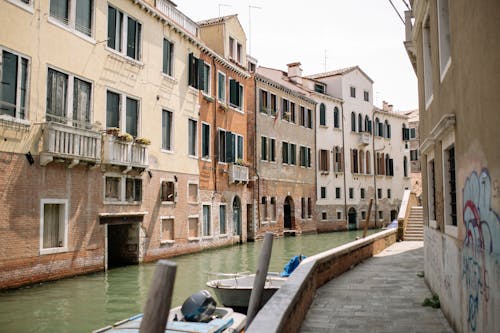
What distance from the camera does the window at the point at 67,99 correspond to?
12430 millimetres

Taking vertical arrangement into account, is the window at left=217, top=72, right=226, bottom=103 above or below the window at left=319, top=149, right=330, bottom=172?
above

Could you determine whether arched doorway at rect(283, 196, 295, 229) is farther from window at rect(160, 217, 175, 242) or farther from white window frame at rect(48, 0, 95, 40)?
white window frame at rect(48, 0, 95, 40)

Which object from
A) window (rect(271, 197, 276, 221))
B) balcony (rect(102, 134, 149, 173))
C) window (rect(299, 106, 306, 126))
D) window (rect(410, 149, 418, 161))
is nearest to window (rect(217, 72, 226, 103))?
balcony (rect(102, 134, 149, 173))

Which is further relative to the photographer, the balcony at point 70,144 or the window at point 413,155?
the window at point 413,155

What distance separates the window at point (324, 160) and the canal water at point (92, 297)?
1711cm

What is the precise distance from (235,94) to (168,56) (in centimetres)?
575

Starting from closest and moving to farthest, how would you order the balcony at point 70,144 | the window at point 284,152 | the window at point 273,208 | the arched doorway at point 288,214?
the balcony at point 70,144 → the window at point 273,208 → the window at point 284,152 → the arched doorway at point 288,214

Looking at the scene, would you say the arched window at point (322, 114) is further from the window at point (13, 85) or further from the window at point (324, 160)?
the window at point (13, 85)

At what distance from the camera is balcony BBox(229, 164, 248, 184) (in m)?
22.7

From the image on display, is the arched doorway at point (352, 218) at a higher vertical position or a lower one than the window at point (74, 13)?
lower

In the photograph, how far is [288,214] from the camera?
30.3 meters

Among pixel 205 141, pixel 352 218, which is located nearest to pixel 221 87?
pixel 205 141

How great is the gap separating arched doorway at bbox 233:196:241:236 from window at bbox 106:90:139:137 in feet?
28.5

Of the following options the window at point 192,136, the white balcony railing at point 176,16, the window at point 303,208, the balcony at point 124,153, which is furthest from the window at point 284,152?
the balcony at point 124,153
